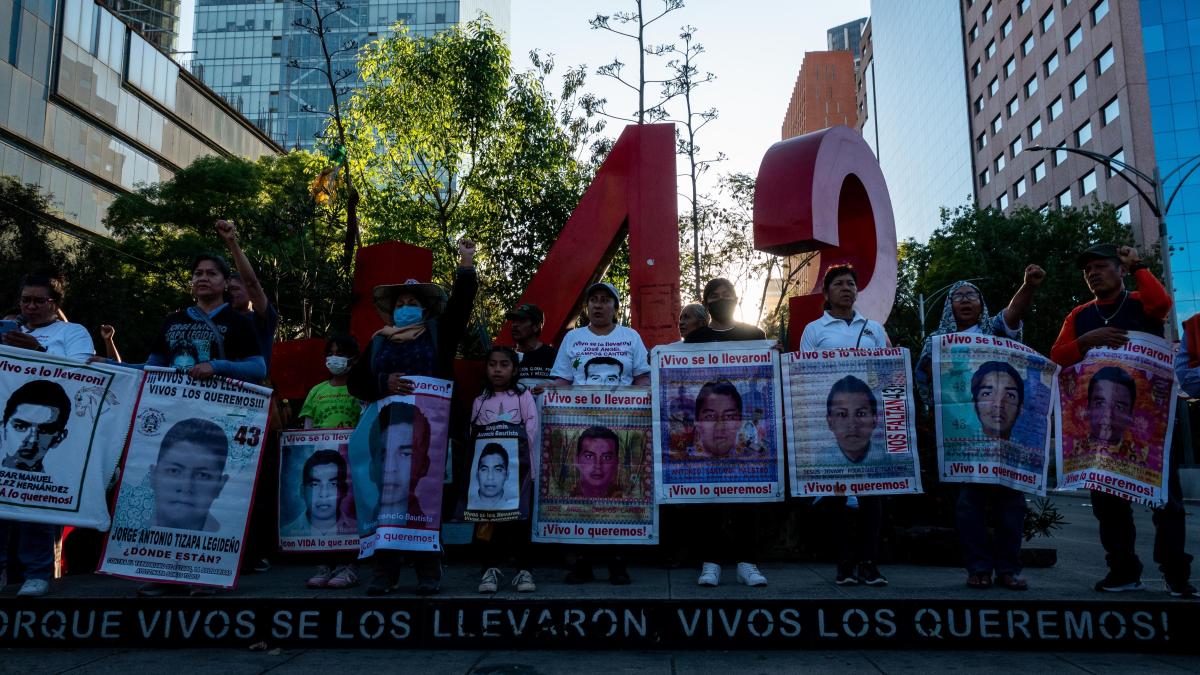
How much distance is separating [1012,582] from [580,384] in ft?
9.24

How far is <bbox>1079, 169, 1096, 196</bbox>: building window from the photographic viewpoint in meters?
39.4

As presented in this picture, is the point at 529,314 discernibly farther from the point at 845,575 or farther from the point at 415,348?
the point at 845,575

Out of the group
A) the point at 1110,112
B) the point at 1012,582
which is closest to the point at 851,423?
the point at 1012,582

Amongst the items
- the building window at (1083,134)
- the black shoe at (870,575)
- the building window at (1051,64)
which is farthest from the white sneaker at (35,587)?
the building window at (1051,64)

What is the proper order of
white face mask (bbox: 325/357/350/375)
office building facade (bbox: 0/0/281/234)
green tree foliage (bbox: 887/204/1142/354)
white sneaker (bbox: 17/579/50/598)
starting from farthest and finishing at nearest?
office building facade (bbox: 0/0/281/234), green tree foliage (bbox: 887/204/1142/354), white face mask (bbox: 325/357/350/375), white sneaker (bbox: 17/579/50/598)

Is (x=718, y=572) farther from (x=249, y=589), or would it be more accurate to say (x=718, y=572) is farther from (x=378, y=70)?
(x=378, y=70)

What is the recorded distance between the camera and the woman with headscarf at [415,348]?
4.89 m

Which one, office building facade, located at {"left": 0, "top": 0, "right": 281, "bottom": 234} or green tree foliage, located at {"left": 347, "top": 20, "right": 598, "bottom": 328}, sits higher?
office building facade, located at {"left": 0, "top": 0, "right": 281, "bottom": 234}

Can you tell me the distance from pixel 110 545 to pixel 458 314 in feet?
7.57

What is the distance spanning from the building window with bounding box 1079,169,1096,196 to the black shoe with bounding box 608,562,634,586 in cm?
4215

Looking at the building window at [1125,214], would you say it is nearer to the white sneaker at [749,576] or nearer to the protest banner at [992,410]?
the protest banner at [992,410]

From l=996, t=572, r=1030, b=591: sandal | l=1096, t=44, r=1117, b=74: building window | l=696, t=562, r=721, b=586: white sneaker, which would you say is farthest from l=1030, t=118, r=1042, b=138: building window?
l=696, t=562, r=721, b=586: white sneaker

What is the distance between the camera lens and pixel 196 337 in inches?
197

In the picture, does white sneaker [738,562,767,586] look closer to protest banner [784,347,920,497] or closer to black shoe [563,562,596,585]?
protest banner [784,347,920,497]
